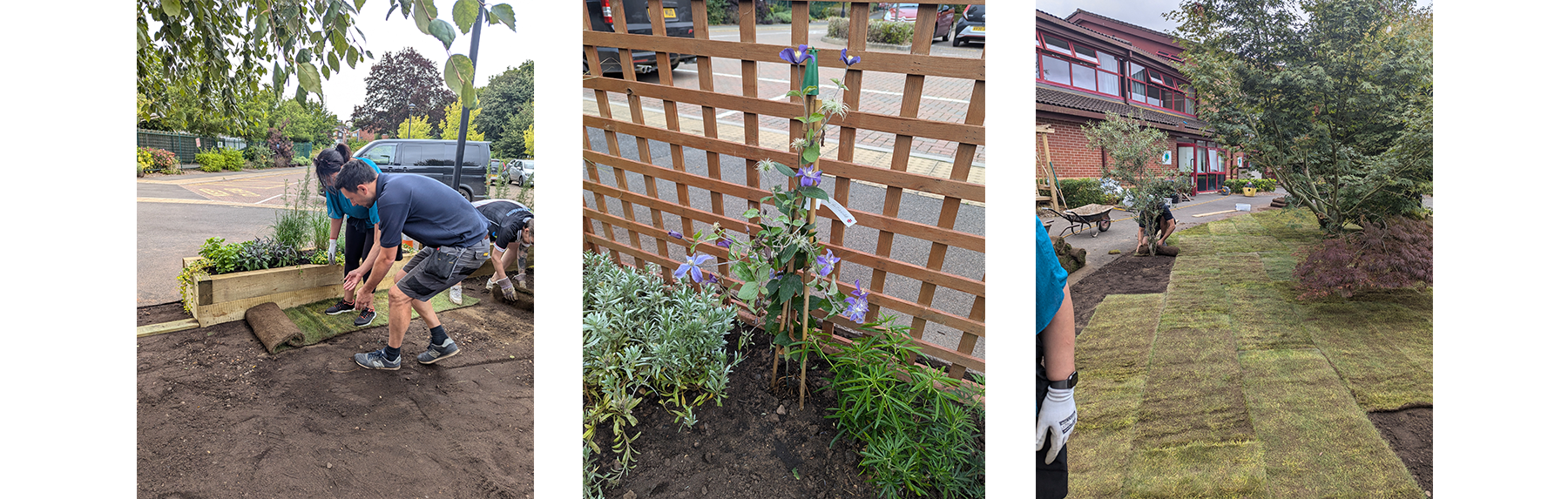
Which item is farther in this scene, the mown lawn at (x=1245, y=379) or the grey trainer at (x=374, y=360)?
the grey trainer at (x=374, y=360)

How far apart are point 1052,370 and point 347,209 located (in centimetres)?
235

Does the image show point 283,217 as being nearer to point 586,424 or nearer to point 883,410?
point 586,424

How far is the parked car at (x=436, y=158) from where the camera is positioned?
58.4 inches

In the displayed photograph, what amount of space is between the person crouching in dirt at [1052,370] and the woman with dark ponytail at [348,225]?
208cm

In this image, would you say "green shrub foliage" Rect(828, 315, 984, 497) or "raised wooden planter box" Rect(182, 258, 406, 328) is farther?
"raised wooden planter box" Rect(182, 258, 406, 328)

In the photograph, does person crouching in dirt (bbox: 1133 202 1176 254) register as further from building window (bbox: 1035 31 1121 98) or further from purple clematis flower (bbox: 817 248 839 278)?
purple clematis flower (bbox: 817 248 839 278)

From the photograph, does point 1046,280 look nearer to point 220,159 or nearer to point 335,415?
point 335,415

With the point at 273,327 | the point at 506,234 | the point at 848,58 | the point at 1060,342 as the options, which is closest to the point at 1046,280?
the point at 1060,342

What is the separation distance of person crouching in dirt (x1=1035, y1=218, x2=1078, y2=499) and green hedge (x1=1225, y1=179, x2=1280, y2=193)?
22.5 inches

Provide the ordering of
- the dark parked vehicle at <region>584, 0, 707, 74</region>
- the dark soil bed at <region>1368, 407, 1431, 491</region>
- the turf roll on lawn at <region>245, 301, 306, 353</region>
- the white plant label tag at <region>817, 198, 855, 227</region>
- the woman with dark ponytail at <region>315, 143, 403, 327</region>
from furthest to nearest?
the turf roll on lawn at <region>245, 301, 306, 353</region>
the woman with dark ponytail at <region>315, 143, 403, 327</region>
the dark parked vehicle at <region>584, 0, 707, 74</region>
the dark soil bed at <region>1368, 407, 1431, 491</region>
the white plant label tag at <region>817, 198, 855, 227</region>

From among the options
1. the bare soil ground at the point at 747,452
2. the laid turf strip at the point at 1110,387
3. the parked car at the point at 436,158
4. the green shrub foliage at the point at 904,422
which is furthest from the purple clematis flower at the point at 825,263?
the parked car at the point at 436,158

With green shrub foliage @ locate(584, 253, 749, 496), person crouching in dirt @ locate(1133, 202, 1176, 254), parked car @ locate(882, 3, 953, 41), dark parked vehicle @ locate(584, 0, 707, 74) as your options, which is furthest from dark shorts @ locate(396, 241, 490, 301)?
person crouching in dirt @ locate(1133, 202, 1176, 254)

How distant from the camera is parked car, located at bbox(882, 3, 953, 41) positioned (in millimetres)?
1240

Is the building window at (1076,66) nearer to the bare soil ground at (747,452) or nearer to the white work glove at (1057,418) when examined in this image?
the white work glove at (1057,418)
